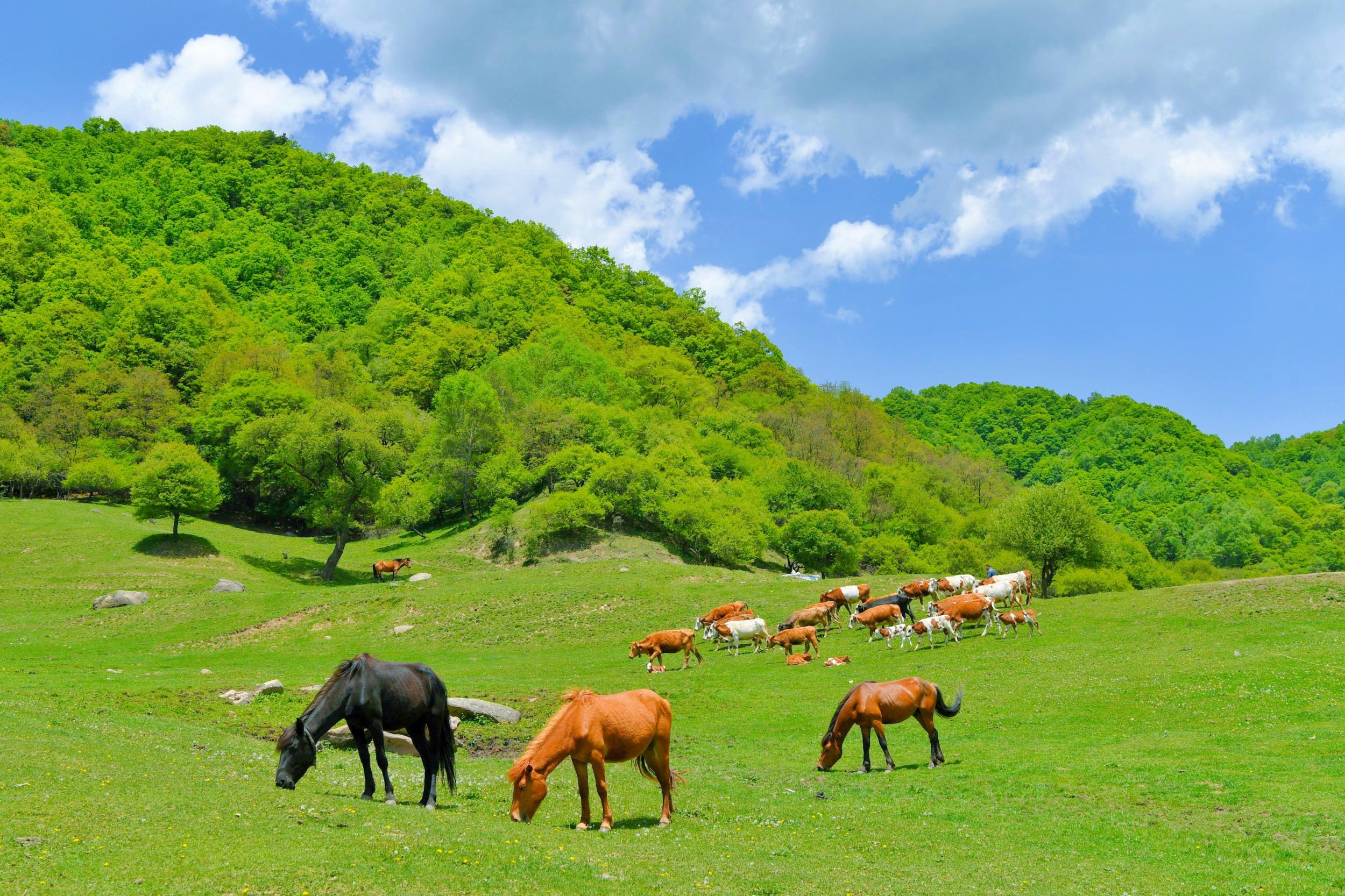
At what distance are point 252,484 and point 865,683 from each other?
94.1 meters

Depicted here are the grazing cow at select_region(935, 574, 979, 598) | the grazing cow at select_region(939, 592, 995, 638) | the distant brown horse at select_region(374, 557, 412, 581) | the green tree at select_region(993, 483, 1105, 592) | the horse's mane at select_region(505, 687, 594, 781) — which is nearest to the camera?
the horse's mane at select_region(505, 687, 594, 781)

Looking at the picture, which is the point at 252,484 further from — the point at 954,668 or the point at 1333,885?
the point at 1333,885

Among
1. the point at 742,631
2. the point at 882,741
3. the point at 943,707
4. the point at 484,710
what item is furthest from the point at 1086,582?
the point at 484,710

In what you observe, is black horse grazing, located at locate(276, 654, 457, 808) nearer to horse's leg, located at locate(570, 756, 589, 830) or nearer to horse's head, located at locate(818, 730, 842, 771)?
horse's leg, located at locate(570, 756, 589, 830)

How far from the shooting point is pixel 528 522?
77.4m

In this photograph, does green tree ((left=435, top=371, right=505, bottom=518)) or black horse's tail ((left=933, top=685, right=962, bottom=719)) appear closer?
black horse's tail ((left=933, top=685, right=962, bottom=719))

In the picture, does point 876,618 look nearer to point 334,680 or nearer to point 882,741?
point 882,741

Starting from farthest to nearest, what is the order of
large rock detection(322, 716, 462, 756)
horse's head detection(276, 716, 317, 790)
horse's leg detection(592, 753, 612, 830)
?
large rock detection(322, 716, 462, 756), horse's head detection(276, 716, 317, 790), horse's leg detection(592, 753, 612, 830)

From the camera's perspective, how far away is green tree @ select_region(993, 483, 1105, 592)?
54.0m

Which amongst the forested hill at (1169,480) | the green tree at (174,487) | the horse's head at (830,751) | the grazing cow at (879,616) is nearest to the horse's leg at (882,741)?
the horse's head at (830,751)

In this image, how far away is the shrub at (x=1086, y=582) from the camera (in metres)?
78.9

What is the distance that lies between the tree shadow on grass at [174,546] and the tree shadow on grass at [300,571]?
2.82 meters

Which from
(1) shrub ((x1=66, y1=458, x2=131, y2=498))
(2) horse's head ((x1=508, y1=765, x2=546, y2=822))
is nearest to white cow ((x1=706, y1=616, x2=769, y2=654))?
(2) horse's head ((x1=508, y1=765, x2=546, y2=822))

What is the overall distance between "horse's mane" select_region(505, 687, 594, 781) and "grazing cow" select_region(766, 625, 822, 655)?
23.7m
